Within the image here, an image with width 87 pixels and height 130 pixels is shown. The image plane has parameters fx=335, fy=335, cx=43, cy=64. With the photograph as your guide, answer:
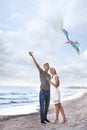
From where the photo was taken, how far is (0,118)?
45.6 feet

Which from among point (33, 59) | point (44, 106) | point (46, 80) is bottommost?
point (44, 106)

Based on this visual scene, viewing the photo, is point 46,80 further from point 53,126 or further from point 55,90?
point 53,126

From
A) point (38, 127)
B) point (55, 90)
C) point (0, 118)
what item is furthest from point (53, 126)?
point (0, 118)

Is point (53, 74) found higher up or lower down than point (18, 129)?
higher up

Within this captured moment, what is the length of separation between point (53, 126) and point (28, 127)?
2.80 feet

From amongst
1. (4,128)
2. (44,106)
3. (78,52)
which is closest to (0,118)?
(4,128)

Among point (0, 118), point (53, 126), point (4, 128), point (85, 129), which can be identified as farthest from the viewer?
point (0, 118)

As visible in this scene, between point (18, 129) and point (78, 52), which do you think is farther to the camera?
point (78, 52)

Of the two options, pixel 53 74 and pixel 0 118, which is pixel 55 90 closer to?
pixel 53 74

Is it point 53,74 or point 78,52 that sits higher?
point 78,52

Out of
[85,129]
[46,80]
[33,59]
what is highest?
[33,59]

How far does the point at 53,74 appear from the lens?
33.3ft

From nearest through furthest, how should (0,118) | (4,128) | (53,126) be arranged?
(53,126)
(4,128)
(0,118)

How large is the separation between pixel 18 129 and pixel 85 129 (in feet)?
7.16
